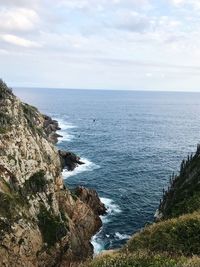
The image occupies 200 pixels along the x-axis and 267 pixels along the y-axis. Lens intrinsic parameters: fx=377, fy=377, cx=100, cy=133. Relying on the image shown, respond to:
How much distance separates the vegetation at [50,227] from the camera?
161 ft

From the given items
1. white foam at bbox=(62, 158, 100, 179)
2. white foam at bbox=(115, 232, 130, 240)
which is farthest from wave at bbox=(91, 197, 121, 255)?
white foam at bbox=(62, 158, 100, 179)

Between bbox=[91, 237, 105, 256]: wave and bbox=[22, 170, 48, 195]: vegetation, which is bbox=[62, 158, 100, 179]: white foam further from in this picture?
bbox=[22, 170, 48, 195]: vegetation

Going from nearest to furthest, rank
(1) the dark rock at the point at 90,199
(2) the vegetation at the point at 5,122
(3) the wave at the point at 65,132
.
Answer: (2) the vegetation at the point at 5,122 → (1) the dark rock at the point at 90,199 → (3) the wave at the point at 65,132

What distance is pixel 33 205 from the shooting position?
50.9m

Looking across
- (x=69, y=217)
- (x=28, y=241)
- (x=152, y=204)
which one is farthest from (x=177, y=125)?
(x=28, y=241)

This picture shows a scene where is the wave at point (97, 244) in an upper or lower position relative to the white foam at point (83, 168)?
lower

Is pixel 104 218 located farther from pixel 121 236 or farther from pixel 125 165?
pixel 125 165

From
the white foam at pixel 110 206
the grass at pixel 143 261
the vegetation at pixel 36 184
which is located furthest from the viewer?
the white foam at pixel 110 206

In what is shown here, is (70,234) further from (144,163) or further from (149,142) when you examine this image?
(149,142)

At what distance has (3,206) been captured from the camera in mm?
45688

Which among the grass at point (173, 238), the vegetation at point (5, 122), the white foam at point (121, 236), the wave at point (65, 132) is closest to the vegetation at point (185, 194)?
the grass at point (173, 238)

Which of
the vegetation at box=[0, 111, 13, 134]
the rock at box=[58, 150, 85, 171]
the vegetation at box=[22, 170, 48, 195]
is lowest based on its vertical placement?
the rock at box=[58, 150, 85, 171]

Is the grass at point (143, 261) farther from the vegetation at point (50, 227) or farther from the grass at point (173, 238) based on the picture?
the vegetation at point (50, 227)

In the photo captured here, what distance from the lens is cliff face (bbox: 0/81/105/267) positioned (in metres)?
45.1
